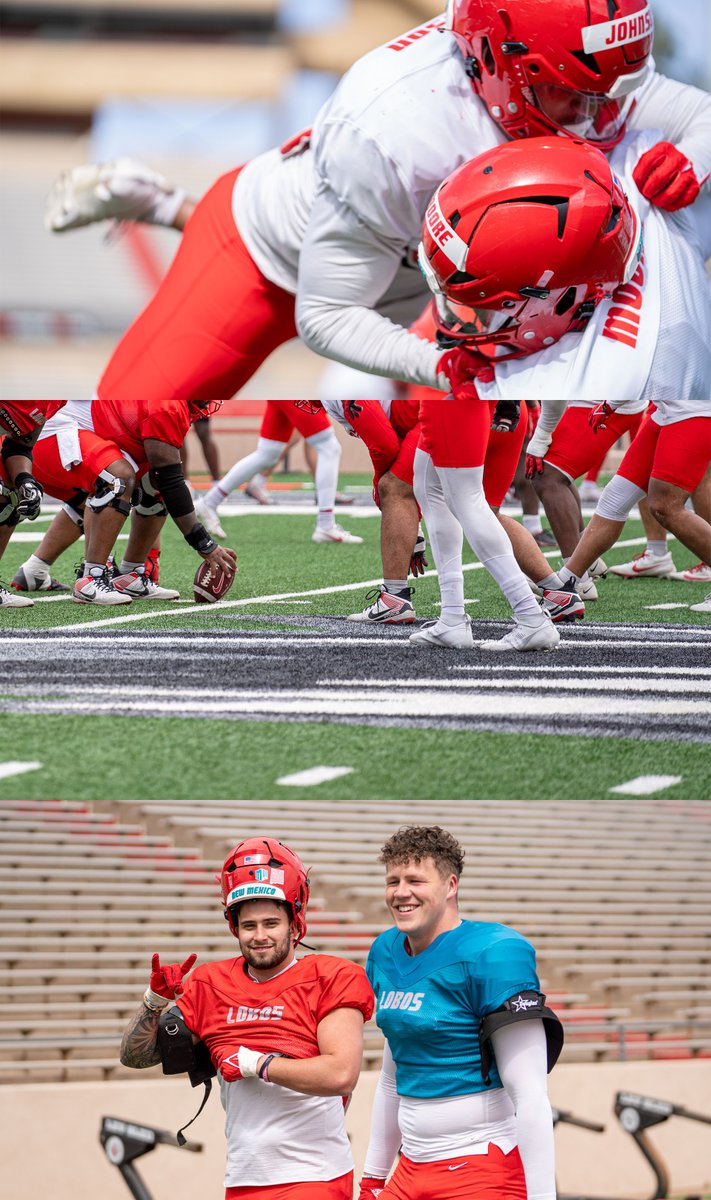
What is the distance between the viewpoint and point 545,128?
Answer: 1111 mm

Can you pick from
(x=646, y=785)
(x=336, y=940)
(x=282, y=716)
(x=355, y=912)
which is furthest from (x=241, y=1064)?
(x=355, y=912)

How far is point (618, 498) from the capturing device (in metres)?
1.89

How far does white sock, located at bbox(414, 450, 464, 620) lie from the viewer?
1.83 m

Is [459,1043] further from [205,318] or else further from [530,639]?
[205,318]

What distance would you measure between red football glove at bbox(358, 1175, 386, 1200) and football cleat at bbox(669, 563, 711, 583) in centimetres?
91

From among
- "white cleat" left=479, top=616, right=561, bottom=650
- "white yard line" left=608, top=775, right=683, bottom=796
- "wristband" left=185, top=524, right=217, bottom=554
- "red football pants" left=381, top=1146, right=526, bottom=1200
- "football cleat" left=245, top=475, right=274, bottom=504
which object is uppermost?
"football cleat" left=245, top=475, right=274, bottom=504

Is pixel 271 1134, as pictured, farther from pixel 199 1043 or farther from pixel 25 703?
pixel 25 703

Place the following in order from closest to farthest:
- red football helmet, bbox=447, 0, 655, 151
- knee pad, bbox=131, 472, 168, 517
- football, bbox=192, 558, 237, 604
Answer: red football helmet, bbox=447, 0, 655, 151, knee pad, bbox=131, 472, 168, 517, football, bbox=192, 558, 237, 604

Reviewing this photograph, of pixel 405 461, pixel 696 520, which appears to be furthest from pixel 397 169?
pixel 696 520

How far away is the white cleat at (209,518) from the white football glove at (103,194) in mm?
773

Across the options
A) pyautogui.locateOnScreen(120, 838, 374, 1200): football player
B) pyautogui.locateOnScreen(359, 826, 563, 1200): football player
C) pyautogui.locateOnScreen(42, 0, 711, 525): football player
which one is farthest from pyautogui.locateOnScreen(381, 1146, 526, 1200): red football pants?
pyautogui.locateOnScreen(42, 0, 711, 525): football player

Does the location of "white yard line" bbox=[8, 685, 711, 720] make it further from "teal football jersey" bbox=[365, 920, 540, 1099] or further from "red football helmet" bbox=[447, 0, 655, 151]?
"red football helmet" bbox=[447, 0, 655, 151]

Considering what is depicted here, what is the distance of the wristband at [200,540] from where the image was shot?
1892mm

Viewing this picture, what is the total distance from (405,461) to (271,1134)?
0.81m
